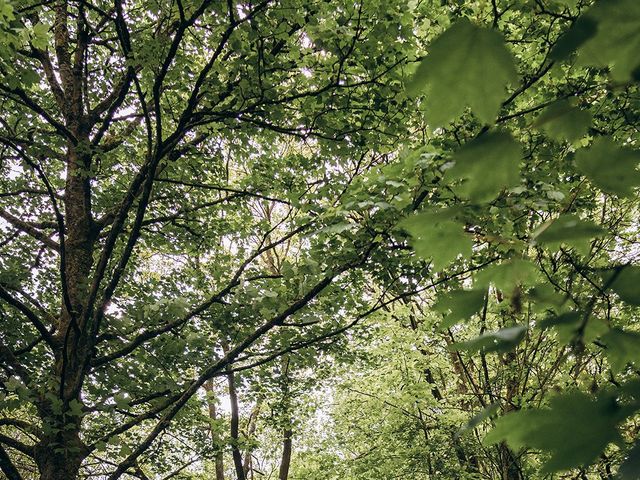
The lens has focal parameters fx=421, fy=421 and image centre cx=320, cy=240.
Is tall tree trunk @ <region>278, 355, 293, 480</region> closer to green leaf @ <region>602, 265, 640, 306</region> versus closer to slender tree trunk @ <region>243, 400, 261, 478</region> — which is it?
slender tree trunk @ <region>243, 400, 261, 478</region>

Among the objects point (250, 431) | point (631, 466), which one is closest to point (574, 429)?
point (631, 466)

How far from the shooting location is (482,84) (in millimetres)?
509

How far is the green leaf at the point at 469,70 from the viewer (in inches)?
19.4

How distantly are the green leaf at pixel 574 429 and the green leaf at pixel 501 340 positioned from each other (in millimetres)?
88

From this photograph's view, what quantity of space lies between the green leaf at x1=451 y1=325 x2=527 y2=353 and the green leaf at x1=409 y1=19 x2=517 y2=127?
284mm

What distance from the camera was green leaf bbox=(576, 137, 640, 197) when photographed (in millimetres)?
603

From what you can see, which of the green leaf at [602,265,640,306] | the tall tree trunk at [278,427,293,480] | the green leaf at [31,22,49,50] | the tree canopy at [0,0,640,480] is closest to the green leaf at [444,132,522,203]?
the tree canopy at [0,0,640,480]

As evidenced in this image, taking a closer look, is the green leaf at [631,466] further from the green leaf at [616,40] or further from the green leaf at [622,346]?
the green leaf at [616,40]

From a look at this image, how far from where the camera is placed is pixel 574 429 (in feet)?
1.57

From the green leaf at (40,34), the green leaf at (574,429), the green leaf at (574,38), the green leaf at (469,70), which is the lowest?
the green leaf at (574,429)

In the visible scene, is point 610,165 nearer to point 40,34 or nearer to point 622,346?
point 622,346

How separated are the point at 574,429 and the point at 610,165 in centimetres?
37

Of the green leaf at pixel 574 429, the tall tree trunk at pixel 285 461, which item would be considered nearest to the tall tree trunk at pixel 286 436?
the tall tree trunk at pixel 285 461

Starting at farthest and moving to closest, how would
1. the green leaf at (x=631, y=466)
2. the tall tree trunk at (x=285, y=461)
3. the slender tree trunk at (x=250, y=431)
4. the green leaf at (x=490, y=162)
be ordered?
1. the tall tree trunk at (x=285, y=461)
2. the slender tree trunk at (x=250, y=431)
3. the green leaf at (x=490, y=162)
4. the green leaf at (x=631, y=466)
